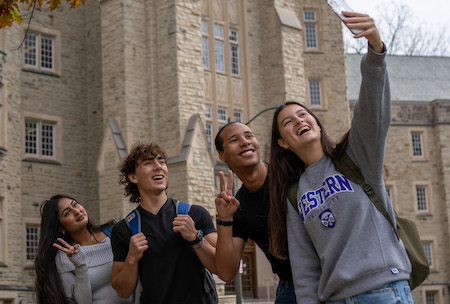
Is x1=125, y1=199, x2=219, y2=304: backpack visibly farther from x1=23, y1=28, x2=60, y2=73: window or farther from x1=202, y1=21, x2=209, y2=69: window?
x1=202, y1=21, x2=209, y2=69: window

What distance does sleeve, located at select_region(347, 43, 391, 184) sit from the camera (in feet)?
12.0

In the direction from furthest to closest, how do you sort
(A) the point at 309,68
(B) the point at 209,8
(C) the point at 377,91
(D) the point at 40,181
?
(A) the point at 309,68 < (B) the point at 209,8 < (D) the point at 40,181 < (C) the point at 377,91

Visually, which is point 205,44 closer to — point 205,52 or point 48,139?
point 205,52

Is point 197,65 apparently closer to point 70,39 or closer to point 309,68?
point 70,39

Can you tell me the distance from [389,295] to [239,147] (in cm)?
167

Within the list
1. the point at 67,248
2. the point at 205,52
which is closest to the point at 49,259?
the point at 67,248

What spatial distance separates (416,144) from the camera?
1588 inches

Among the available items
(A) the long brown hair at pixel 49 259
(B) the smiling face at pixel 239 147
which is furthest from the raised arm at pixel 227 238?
(A) the long brown hair at pixel 49 259

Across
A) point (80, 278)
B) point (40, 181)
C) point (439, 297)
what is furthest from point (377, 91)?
point (439, 297)

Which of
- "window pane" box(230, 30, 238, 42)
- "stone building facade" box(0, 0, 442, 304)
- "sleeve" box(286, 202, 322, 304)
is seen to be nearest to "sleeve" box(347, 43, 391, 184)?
"sleeve" box(286, 202, 322, 304)

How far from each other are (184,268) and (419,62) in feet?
144

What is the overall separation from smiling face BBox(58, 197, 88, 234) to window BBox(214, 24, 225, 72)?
946 inches

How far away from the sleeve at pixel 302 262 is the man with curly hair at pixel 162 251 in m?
1.09

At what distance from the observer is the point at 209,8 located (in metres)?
29.9
